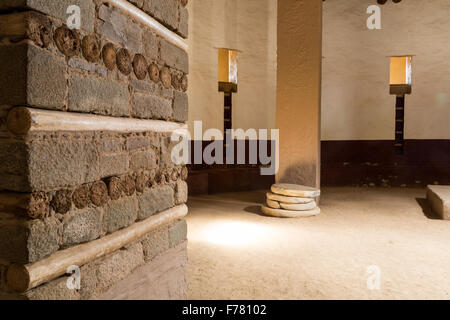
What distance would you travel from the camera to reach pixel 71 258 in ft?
5.53

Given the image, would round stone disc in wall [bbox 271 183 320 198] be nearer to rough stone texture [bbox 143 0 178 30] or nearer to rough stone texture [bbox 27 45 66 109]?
rough stone texture [bbox 143 0 178 30]

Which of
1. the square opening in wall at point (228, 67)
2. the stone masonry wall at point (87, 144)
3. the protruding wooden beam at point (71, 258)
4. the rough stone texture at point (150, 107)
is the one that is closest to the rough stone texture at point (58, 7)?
the stone masonry wall at point (87, 144)

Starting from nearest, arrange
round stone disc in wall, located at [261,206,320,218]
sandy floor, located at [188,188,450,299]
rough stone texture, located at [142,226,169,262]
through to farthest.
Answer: rough stone texture, located at [142,226,169,262] → sandy floor, located at [188,188,450,299] → round stone disc in wall, located at [261,206,320,218]

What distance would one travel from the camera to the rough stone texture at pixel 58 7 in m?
1.45

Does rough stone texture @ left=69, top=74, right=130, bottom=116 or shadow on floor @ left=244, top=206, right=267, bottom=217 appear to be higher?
rough stone texture @ left=69, top=74, right=130, bottom=116

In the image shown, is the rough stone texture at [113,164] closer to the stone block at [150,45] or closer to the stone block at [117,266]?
the stone block at [117,266]

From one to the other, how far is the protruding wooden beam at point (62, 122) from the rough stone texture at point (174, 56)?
1.65ft

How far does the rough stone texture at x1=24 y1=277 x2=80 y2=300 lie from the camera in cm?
150

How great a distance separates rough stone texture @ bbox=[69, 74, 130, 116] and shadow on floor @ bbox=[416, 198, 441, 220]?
5.84 metres

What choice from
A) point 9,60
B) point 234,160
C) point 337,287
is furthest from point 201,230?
point 234,160

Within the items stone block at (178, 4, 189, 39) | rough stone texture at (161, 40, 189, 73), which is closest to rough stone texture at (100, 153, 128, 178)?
rough stone texture at (161, 40, 189, 73)

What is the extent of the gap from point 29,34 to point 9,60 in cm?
13

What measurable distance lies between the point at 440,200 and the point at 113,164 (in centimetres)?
594
